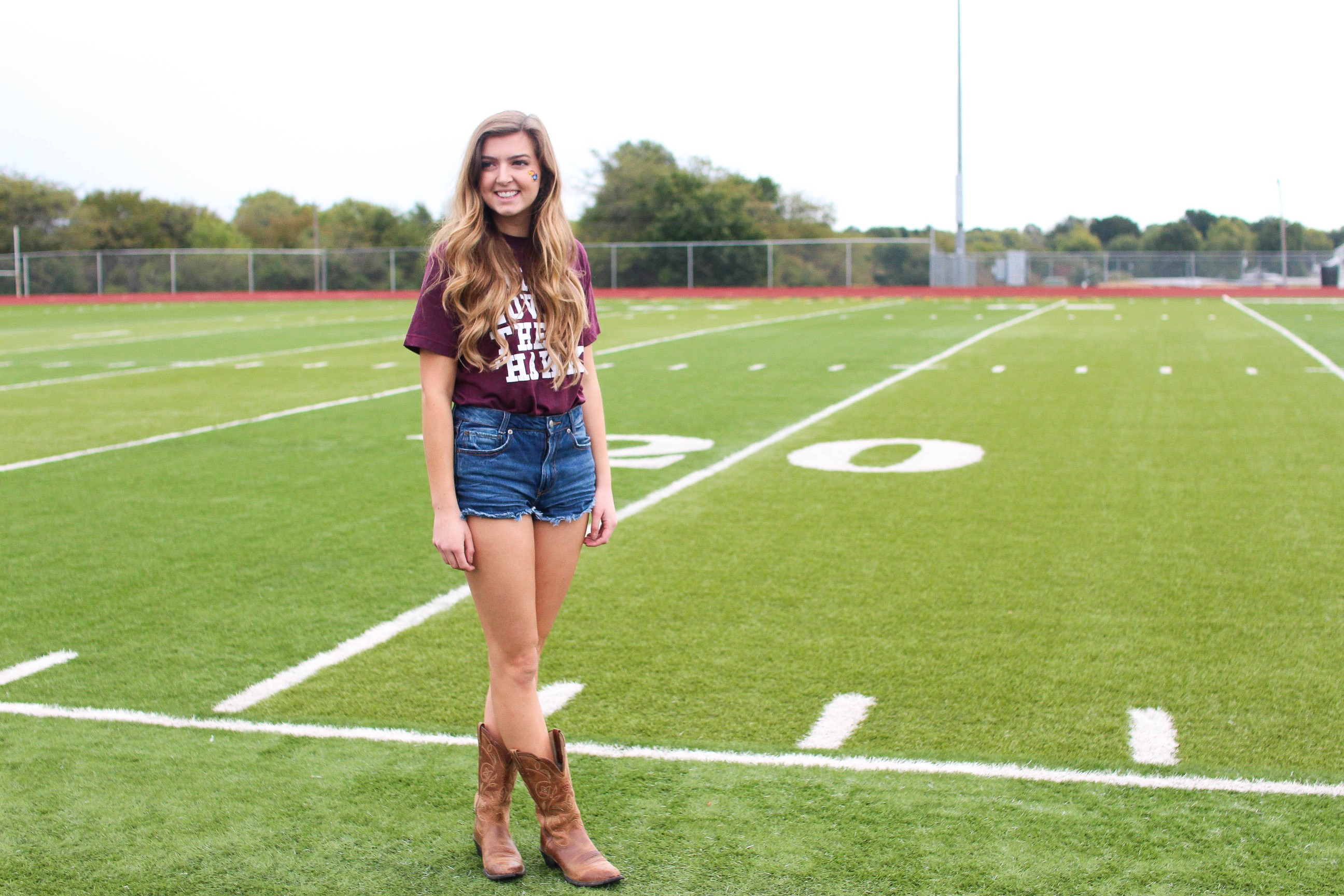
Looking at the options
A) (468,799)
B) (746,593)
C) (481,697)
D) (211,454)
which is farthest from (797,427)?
Result: (468,799)

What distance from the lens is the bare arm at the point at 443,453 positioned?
2.86m

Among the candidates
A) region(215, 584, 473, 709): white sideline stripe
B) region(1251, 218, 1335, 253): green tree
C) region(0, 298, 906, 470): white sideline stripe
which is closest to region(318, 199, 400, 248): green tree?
region(0, 298, 906, 470): white sideline stripe

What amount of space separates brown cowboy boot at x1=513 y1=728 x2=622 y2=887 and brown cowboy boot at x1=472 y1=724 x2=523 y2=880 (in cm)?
5

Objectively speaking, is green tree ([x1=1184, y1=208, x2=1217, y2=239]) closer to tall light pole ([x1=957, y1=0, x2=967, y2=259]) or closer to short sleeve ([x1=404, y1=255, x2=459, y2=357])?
tall light pole ([x1=957, y1=0, x2=967, y2=259])

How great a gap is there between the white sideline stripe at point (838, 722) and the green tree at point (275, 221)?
75691 mm

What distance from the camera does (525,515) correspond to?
2.94 metres

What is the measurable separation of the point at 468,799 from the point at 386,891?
53 centimetres

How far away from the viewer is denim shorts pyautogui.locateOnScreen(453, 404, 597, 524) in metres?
2.89

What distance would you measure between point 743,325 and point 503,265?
75.3ft

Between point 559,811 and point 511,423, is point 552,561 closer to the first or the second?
point 511,423

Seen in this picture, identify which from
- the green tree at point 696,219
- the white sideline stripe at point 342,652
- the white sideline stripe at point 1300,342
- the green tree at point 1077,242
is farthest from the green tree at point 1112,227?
the white sideline stripe at point 342,652

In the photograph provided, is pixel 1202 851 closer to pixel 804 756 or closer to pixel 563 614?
pixel 804 756

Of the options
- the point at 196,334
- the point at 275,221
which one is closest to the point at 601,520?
the point at 196,334

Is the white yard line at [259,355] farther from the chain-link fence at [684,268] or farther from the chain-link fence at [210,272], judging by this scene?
the chain-link fence at [210,272]
